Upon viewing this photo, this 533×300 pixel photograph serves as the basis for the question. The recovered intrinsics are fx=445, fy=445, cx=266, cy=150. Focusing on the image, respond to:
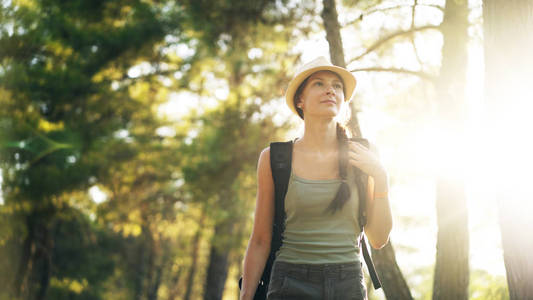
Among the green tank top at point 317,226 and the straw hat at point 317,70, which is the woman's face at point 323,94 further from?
the green tank top at point 317,226

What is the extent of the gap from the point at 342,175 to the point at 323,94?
52 cm

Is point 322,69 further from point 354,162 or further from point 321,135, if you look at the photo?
point 354,162

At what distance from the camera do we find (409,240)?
50.2 feet

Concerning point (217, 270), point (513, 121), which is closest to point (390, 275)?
point (513, 121)

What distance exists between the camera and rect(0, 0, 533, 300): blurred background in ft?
10.1

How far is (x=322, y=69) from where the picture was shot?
2795mm

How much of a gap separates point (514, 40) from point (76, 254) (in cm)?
2111

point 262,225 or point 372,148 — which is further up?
point 372,148

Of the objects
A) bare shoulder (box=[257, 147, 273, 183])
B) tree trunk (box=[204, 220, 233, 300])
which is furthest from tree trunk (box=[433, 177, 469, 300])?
tree trunk (box=[204, 220, 233, 300])

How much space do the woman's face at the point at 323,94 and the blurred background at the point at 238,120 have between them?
456mm

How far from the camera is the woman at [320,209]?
2.37m

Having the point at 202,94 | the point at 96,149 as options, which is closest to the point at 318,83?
the point at 96,149

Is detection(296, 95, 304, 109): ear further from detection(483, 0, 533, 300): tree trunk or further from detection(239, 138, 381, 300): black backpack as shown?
detection(483, 0, 533, 300): tree trunk

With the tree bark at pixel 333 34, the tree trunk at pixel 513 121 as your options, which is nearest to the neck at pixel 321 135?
the tree trunk at pixel 513 121
